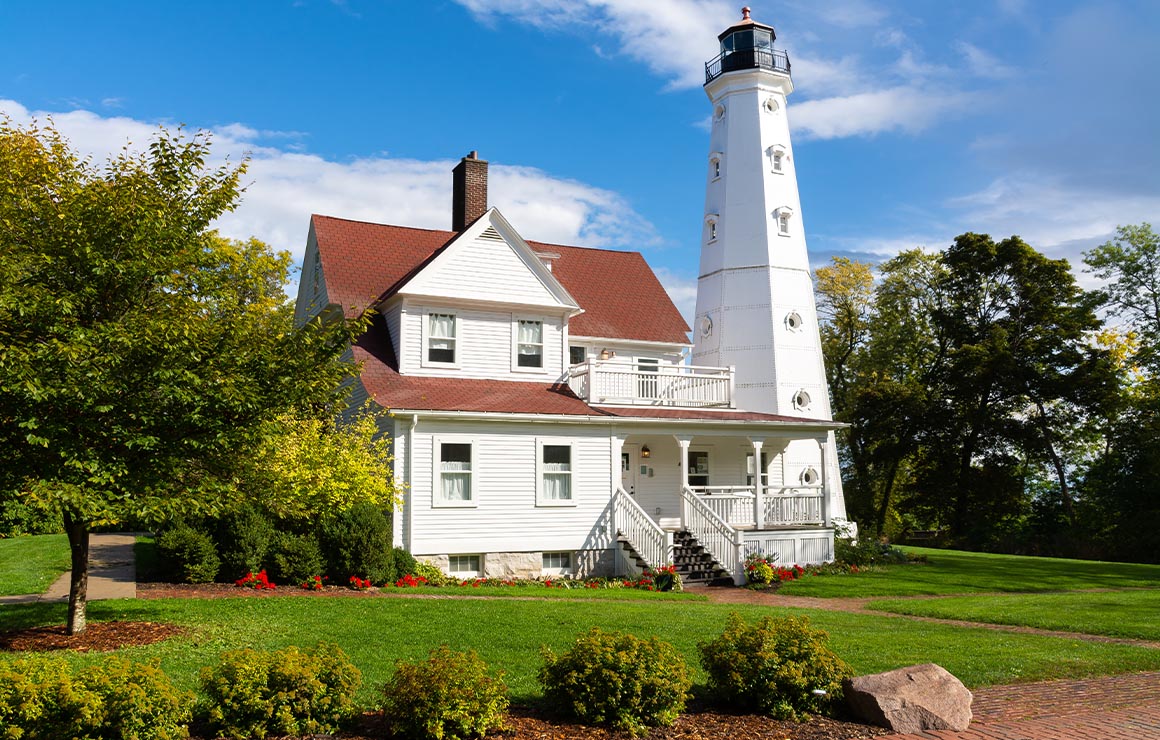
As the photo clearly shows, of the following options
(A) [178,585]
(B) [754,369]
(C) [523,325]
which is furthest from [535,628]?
(B) [754,369]

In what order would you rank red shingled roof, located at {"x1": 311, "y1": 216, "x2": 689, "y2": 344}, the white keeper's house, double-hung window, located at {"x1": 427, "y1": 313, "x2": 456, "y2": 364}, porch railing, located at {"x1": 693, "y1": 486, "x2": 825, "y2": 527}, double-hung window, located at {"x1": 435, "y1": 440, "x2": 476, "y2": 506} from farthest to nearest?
red shingled roof, located at {"x1": 311, "y1": 216, "x2": 689, "y2": 344}
porch railing, located at {"x1": 693, "y1": 486, "x2": 825, "y2": 527}
double-hung window, located at {"x1": 427, "y1": 313, "x2": 456, "y2": 364}
the white keeper's house
double-hung window, located at {"x1": 435, "y1": 440, "x2": 476, "y2": 506}

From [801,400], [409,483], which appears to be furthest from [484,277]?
[801,400]

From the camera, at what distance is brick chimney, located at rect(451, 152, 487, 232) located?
85.2 feet

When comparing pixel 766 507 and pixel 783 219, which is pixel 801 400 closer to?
pixel 783 219

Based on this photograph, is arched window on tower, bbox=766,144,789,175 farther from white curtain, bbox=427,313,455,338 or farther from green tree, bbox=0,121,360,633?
green tree, bbox=0,121,360,633

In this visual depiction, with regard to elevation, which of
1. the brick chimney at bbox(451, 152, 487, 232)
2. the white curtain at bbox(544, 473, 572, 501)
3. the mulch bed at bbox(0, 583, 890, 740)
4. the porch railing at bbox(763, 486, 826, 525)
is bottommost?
the mulch bed at bbox(0, 583, 890, 740)

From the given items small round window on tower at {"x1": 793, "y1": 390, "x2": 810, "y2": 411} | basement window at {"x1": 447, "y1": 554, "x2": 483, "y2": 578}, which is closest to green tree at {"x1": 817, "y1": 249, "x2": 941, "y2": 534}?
small round window on tower at {"x1": 793, "y1": 390, "x2": 810, "y2": 411}

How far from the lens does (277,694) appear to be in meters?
7.37

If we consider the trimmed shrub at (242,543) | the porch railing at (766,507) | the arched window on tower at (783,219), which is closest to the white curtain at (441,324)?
the trimmed shrub at (242,543)

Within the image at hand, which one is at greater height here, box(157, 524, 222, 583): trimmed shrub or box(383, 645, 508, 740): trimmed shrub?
box(157, 524, 222, 583): trimmed shrub

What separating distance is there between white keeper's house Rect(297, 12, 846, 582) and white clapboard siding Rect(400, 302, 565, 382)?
5cm

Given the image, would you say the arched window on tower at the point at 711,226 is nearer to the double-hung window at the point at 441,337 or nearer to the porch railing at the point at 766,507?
the porch railing at the point at 766,507

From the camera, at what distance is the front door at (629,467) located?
971 inches

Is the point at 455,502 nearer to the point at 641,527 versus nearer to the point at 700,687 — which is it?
the point at 641,527
